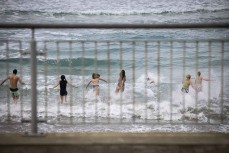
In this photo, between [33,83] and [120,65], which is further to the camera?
[120,65]

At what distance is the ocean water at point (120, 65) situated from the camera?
5391 millimetres

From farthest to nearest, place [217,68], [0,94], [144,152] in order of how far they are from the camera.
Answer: [217,68] → [0,94] → [144,152]

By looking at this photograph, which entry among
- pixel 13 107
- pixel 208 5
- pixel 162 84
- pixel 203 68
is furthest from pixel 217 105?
pixel 208 5

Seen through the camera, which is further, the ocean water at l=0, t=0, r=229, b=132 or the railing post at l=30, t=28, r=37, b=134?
the ocean water at l=0, t=0, r=229, b=132

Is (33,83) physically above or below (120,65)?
below

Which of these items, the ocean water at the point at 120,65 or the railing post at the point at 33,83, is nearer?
the railing post at the point at 33,83

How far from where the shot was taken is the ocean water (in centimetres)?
539

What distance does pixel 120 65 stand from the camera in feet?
17.2

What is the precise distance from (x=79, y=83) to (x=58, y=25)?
17430 millimetres

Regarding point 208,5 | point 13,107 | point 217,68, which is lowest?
point 13,107

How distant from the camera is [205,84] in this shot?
22.2 meters

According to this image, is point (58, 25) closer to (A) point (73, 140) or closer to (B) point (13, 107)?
(A) point (73, 140)

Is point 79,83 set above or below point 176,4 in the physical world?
below

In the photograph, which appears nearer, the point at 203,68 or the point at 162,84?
the point at 162,84
